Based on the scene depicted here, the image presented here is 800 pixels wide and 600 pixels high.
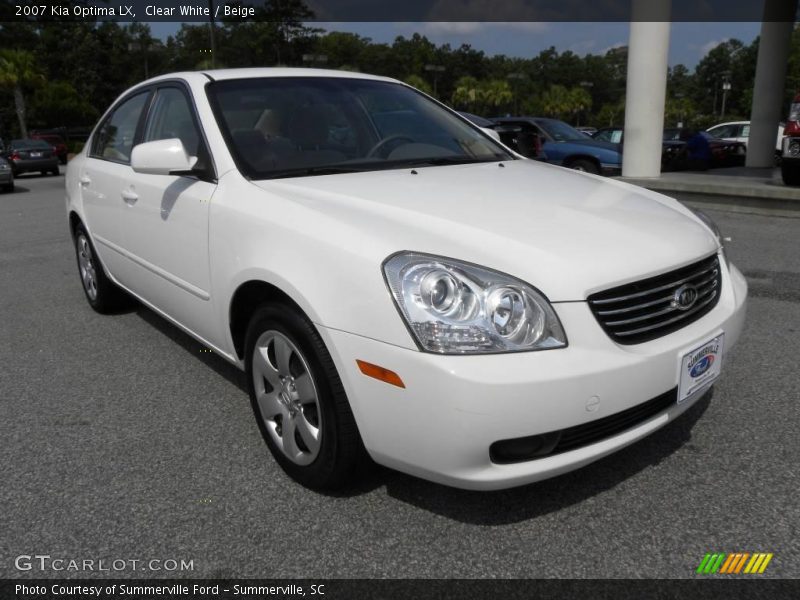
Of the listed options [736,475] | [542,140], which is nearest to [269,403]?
[736,475]

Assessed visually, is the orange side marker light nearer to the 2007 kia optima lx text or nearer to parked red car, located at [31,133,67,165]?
the 2007 kia optima lx text

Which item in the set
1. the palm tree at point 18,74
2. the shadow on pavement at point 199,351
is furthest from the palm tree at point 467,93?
the shadow on pavement at point 199,351

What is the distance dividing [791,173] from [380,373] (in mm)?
9962

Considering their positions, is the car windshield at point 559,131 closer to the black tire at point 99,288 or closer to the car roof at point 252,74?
the black tire at point 99,288

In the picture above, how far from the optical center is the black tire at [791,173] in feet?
32.4

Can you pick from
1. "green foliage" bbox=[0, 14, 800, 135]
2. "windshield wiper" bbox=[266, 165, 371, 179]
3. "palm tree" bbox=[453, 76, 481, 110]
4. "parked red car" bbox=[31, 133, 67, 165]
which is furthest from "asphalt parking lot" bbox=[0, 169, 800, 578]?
"palm tree" bbox=[453, 76, 481, 110]

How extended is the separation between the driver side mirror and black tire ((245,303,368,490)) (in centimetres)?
79

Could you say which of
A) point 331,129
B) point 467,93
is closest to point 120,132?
point 331,129

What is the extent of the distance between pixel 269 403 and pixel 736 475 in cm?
175

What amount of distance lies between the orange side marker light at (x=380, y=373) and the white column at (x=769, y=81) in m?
15.7

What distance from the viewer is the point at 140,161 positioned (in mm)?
2945

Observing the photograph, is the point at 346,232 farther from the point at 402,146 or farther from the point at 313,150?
the point at 402,146

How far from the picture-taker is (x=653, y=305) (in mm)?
2211

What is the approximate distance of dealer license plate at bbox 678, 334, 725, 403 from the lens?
2246 mm
